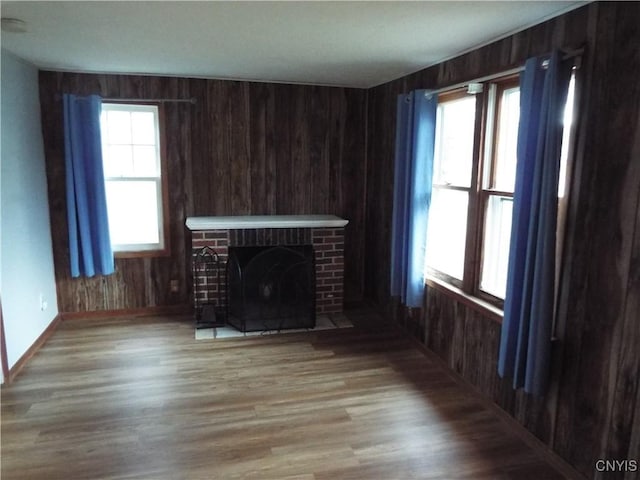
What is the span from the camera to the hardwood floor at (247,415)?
2219mm

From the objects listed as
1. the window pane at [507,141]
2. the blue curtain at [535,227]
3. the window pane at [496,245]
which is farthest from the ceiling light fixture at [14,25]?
the window pane at [496,245]

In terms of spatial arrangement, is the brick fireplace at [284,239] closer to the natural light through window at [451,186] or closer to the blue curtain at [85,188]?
the blue curtain at [85,188]

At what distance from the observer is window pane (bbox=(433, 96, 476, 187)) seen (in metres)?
3.10

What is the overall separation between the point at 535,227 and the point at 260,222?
2.47 meters

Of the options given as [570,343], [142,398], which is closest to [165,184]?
[142,398]

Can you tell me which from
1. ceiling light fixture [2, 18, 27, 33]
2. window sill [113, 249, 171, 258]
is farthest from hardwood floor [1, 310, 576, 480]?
ceiling light fixture [2, 18, 27, 33]

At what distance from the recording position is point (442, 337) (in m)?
3.29

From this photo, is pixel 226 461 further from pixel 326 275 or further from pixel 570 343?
pixel 326 275

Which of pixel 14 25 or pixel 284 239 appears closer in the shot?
pixel 14 25

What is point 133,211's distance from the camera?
4.20m

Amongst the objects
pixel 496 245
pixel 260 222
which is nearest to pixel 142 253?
pixel 260 222

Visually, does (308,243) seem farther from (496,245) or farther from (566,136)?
(566,136)

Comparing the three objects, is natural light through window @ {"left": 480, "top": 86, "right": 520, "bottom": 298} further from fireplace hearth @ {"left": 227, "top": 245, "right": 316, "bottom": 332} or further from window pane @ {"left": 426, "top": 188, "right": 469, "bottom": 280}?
fireplace hearth @ {"left": 227, "top": 245, "right": 316, "bottom": 332}

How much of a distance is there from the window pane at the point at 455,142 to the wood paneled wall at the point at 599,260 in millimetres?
637
